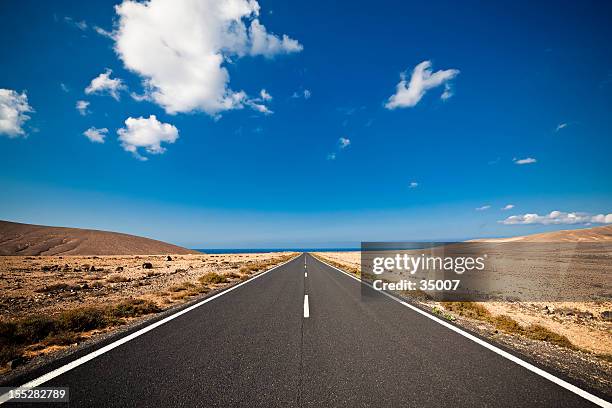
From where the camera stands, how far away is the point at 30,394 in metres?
3.38

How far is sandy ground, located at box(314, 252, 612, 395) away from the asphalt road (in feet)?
3.00

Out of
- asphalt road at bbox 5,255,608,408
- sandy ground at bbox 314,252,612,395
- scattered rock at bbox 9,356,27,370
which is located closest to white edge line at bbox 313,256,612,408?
asphalt road at bbox 5,255,608,408

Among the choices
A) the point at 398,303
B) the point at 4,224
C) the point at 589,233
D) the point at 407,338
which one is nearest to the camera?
the point at 407,338

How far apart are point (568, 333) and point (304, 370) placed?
778cm

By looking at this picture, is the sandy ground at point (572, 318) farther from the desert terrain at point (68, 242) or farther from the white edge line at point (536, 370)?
the desert terrain at point (68, 242)

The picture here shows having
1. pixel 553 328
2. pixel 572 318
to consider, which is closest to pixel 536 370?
pixel 553 328

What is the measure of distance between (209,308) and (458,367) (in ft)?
22.9

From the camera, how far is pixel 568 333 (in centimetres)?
738

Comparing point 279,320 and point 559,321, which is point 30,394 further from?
point 559,321

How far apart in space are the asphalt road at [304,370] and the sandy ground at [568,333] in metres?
0.91

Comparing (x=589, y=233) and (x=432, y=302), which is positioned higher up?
(x=589, y=233)

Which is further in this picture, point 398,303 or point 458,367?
point 398,303

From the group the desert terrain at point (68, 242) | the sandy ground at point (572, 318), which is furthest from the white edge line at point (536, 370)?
the desert terrain at point (68, 242)

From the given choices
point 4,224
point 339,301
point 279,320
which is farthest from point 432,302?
point 4,224
